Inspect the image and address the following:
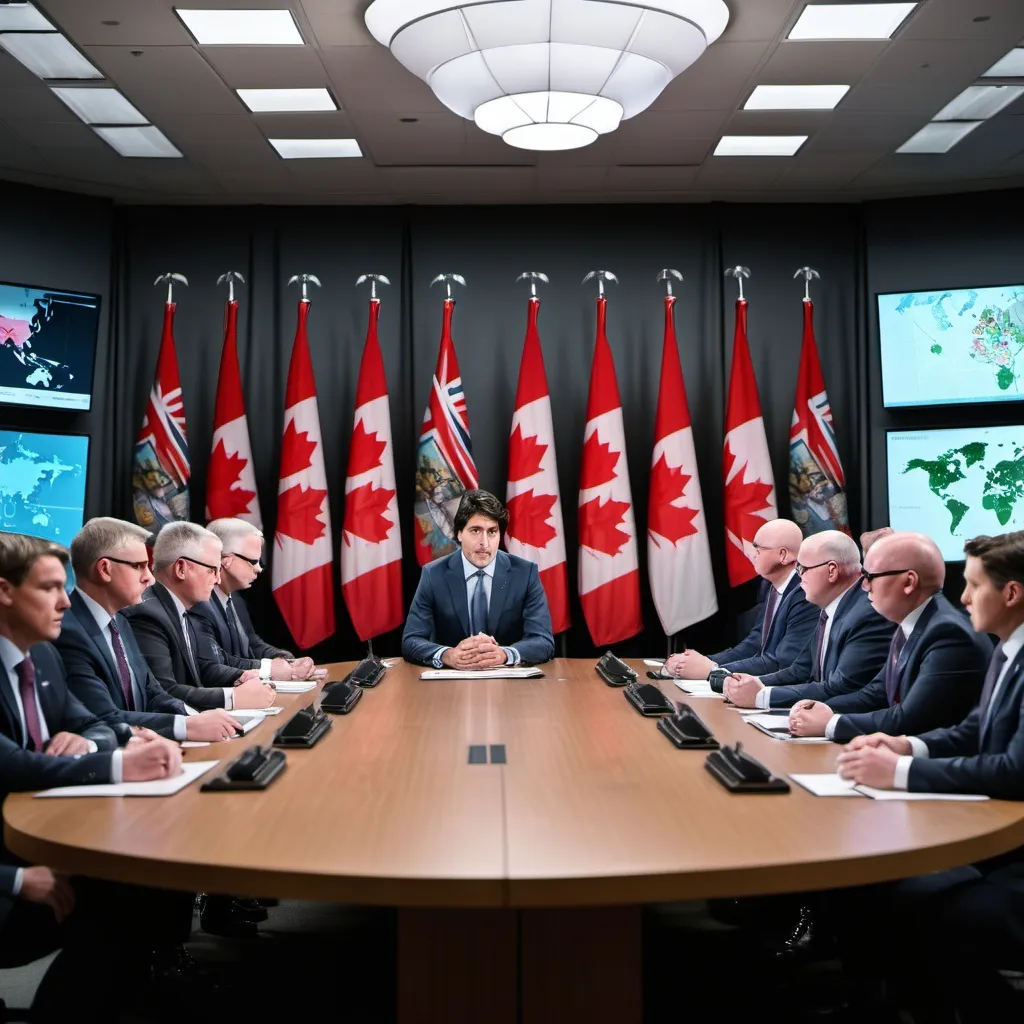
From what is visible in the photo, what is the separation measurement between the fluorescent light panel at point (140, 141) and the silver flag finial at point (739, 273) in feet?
11.5

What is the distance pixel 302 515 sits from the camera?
6.93 metres

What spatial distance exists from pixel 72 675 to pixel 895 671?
250 cm

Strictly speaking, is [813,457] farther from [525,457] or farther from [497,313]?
[497,313]

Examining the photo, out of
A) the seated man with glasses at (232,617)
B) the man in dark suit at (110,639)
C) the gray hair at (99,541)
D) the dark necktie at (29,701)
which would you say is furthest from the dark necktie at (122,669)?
the seated man with glasses at (232,617)

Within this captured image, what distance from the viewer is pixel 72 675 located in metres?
3.21

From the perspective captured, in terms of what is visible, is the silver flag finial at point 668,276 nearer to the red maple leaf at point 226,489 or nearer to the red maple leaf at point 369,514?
the red maple leaf at point 369,514

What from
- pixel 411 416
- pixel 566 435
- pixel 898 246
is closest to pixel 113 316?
pixel 411 416

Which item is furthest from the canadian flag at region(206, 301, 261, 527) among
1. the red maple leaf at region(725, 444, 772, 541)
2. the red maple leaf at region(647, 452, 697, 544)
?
the red maple leaf at region(725, 444, 772, 541)

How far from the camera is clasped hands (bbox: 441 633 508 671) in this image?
15.6 feet

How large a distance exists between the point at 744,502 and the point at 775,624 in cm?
206

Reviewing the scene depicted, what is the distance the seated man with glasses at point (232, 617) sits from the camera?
15.3 feet

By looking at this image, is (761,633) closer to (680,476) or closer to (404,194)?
(680,476)

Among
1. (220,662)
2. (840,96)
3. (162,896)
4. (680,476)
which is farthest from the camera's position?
(680,476)

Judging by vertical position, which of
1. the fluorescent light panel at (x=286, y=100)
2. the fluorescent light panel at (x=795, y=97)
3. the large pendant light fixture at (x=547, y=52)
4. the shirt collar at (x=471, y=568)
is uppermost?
the fluorescent light panel at (x=795, y=97)
